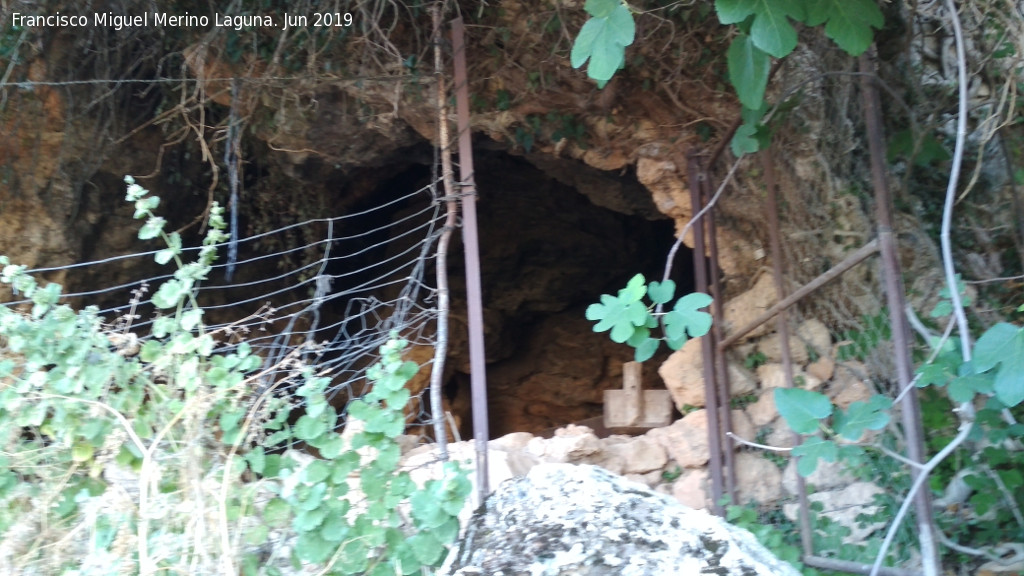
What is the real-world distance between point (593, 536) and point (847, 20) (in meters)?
1.28

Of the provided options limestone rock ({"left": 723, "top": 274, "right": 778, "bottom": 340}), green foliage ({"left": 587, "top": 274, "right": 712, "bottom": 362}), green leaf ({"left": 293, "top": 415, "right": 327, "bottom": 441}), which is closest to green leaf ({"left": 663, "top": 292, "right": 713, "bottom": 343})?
green foliage ({"left": 587, "top": 274, "right": 712, "bottom": 362})

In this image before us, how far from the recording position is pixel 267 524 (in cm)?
204

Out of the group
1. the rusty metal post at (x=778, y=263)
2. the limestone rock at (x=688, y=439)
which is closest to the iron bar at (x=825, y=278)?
the rusty metal post at (x=778, y=263)

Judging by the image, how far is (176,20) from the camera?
12.4 feet

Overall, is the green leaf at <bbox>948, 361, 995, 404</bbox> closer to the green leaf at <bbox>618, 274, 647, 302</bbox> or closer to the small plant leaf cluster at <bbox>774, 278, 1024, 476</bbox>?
the small plant leaf cluster at <bbox>774, 278, 1024, 476</bbox>

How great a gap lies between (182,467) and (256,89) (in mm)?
2300

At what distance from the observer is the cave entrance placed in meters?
6.36

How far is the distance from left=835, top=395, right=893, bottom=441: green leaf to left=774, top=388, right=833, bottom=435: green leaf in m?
0.06

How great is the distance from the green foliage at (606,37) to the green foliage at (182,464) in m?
0.86

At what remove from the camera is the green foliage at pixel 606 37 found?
1615 millimetres

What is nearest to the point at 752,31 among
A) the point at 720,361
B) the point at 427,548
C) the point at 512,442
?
the point at 427,548

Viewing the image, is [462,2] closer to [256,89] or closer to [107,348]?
[256,89]

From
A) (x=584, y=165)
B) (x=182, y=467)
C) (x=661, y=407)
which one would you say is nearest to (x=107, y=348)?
(x=182, y=467)

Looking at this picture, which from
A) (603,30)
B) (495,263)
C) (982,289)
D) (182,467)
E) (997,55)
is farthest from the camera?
(495,263)
